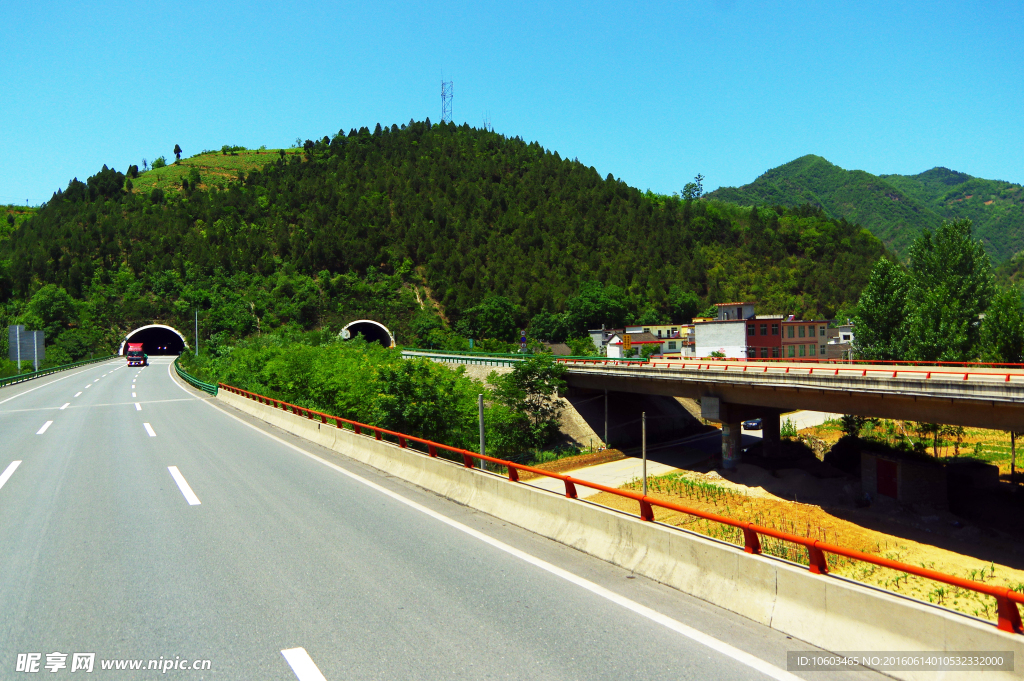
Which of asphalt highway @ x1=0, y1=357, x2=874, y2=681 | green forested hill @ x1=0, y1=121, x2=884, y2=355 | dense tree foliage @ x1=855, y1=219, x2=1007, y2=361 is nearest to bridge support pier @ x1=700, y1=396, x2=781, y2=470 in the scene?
dense tree foliage @ x1=855, y1=219, x2=1007, y2=361

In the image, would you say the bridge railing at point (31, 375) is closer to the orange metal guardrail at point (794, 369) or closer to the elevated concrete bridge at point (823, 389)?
the orange metal guardrail at point (794, 369)

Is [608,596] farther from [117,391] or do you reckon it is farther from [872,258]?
[872,258]

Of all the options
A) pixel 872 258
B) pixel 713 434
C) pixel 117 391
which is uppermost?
pixel 872 258

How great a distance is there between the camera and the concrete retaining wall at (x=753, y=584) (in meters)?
4.61

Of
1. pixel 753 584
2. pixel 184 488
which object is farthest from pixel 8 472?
pixel 753 584

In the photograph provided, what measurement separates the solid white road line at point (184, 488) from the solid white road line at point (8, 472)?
3208mm

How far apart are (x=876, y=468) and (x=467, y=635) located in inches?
1226

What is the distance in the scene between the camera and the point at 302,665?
16.9 feet

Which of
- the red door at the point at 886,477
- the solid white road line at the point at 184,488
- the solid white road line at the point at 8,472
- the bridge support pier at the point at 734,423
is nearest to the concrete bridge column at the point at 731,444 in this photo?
the bridge support pier at the point at 734,423

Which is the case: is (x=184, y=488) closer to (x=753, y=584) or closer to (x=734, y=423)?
(x=753, y=584)

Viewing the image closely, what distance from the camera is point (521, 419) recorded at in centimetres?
4394

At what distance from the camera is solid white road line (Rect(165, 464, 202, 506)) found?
1144cm

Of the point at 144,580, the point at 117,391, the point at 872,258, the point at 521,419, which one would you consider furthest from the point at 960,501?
the point at 872,258

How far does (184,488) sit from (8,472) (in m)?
5.65
